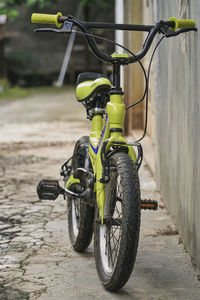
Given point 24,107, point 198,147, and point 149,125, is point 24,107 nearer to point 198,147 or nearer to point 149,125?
point 149,125

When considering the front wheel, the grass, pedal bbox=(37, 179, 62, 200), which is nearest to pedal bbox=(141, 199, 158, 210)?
the front wheel

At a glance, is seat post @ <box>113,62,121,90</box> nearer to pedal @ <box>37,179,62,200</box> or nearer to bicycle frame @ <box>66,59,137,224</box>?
bicycle frame @ <box>66,59,137,224</box>

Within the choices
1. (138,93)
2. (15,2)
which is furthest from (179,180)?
(15,2)

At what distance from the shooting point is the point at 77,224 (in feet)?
14.6

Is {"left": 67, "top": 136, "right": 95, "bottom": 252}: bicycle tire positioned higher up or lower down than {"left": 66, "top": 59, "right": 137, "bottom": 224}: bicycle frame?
lower down

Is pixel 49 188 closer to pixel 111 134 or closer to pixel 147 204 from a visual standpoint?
pixel 111 134

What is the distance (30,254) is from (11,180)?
9.21 ft

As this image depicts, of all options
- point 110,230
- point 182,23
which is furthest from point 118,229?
point 182,23

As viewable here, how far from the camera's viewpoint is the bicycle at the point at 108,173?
325cm

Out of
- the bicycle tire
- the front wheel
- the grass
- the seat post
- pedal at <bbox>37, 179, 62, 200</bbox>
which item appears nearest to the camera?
the front wheel

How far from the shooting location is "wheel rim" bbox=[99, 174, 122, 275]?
11.6 feet

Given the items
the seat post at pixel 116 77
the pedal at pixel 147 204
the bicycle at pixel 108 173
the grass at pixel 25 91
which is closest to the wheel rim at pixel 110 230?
the bicycle at pixel 108 173

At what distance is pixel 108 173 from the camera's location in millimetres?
3549

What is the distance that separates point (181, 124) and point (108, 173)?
1.11 metres
